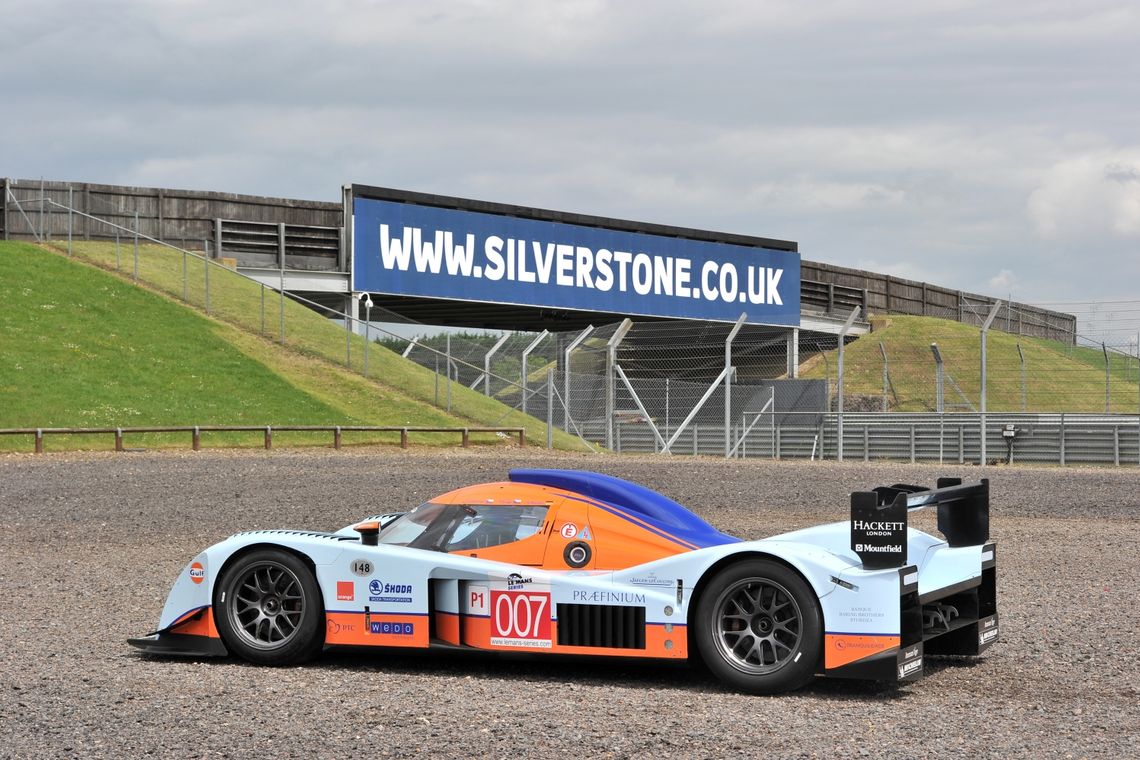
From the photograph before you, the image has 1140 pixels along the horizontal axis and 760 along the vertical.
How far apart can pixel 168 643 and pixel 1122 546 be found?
32.5 ft

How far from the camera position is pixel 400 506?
17062mm

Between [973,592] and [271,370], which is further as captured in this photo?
[271,370]

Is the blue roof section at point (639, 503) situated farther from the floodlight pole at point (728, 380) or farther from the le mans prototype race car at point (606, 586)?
the floodlight pole at point (728, 380)

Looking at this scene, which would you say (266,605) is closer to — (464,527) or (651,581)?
(464,527)

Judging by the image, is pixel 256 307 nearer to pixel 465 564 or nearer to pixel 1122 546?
pixel 1122 546

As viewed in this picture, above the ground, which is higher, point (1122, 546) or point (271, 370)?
point (271, 370)

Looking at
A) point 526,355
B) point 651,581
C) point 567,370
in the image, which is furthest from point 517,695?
point 526,355

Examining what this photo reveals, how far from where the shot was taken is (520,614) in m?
7.56

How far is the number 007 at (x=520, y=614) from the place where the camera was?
752 cm

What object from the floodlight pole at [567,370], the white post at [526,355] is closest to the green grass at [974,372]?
the floodlight pole at [567,370]

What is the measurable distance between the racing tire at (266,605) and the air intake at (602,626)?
1549mm

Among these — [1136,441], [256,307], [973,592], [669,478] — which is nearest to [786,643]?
[973,592]

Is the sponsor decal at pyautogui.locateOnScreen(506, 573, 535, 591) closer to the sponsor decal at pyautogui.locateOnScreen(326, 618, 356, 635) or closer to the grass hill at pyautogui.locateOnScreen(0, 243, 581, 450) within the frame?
the sponsor decal at pyautogui.locateOnScreen(326, 618, 356, 635)

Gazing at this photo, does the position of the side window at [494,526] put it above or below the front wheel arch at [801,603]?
above
